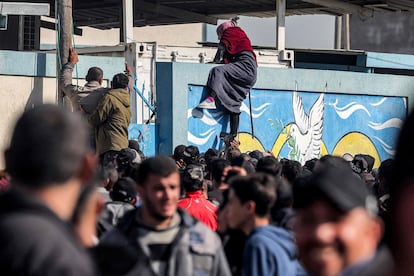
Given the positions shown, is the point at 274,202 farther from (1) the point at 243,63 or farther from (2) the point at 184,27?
(2) the point at 184,27

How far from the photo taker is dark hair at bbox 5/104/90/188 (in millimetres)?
2881

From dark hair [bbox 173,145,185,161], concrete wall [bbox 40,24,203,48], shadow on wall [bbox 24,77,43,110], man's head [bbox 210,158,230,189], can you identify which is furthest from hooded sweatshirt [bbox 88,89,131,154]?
concrete wall [bbox 40,24,203,48]

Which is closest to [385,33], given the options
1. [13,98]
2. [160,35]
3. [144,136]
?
[160,35]

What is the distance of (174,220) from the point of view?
5230 millimetres

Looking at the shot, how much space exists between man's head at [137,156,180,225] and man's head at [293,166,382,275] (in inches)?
76.6

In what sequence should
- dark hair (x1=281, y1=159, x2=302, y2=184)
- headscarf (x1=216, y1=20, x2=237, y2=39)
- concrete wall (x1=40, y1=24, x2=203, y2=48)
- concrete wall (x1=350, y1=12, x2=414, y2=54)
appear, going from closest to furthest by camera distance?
dark hair (x1=281, y1=159, x2=302, y2=184) < headscarf (x1=216, y1=20, x2=237, y2=39) < concrete wall (x1=40, y1=24, x2=203, y2=48) < concrete wall (x1=350, y1=12, x2=414, y2=54)

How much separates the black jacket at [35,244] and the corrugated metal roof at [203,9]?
1896 cm

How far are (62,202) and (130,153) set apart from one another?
28.2 feet

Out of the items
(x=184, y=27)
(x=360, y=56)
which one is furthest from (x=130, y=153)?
(x=184, y=27)

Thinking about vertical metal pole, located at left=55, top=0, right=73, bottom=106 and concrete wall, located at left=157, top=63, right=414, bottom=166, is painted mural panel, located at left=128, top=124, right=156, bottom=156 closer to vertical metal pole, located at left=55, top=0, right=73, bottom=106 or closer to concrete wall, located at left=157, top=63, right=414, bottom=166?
concrete wall, located at left=157, top=63, right=414, bottom=166

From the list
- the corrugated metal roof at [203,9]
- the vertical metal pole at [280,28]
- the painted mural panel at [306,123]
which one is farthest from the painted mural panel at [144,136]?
the corrugated metal roof at [203,9]

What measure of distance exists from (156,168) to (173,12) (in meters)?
19.4

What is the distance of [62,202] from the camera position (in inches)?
116

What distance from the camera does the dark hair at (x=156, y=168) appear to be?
568 centimetres
